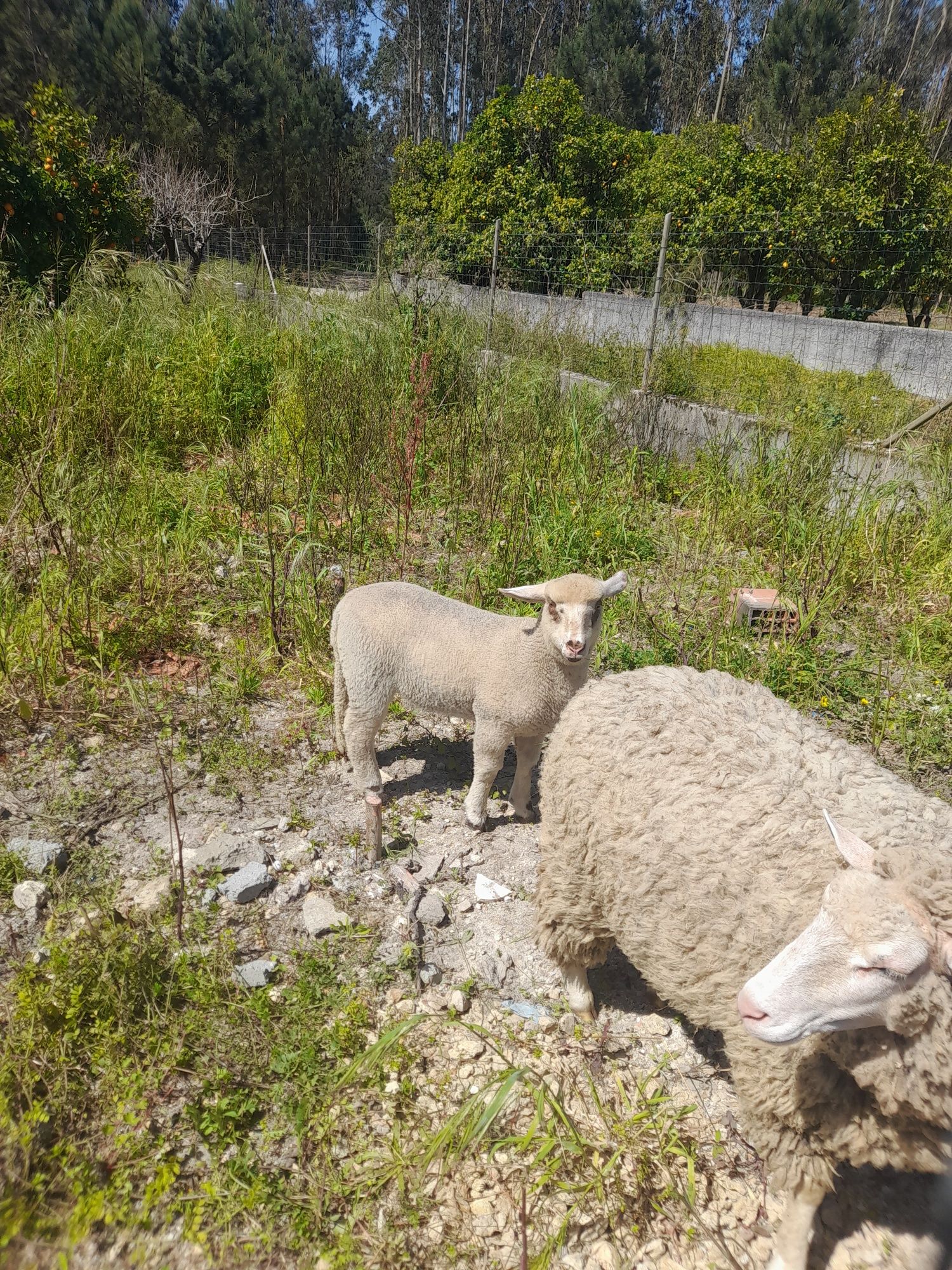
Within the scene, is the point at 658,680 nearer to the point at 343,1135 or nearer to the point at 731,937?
the point at 731,937

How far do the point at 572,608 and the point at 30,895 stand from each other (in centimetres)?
224

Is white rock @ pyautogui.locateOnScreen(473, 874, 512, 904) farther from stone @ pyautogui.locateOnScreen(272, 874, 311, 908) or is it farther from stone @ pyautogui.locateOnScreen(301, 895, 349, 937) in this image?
stone @ pyautogui.locateOnScreen(272, 874, 311, 908)

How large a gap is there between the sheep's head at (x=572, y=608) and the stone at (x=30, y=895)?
78.9 inches

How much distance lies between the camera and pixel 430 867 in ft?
10.00

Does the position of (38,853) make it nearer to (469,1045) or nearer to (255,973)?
(255,973)

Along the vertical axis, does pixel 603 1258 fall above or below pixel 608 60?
below

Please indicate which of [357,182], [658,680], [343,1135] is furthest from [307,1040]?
[357,182]

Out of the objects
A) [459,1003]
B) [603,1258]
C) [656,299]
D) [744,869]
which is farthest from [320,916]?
[656,299]

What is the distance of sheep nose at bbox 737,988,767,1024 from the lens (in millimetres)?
1495

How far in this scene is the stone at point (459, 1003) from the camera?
2473 mm

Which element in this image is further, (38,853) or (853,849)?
(38,853)

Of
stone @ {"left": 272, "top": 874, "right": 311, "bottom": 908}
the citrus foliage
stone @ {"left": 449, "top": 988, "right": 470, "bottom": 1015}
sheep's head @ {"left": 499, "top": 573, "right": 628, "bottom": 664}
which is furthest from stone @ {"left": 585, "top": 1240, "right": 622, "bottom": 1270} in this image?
the citrus foliage

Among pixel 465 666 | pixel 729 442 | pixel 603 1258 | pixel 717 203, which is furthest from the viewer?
pixel 717 203

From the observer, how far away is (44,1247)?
5.43ft
